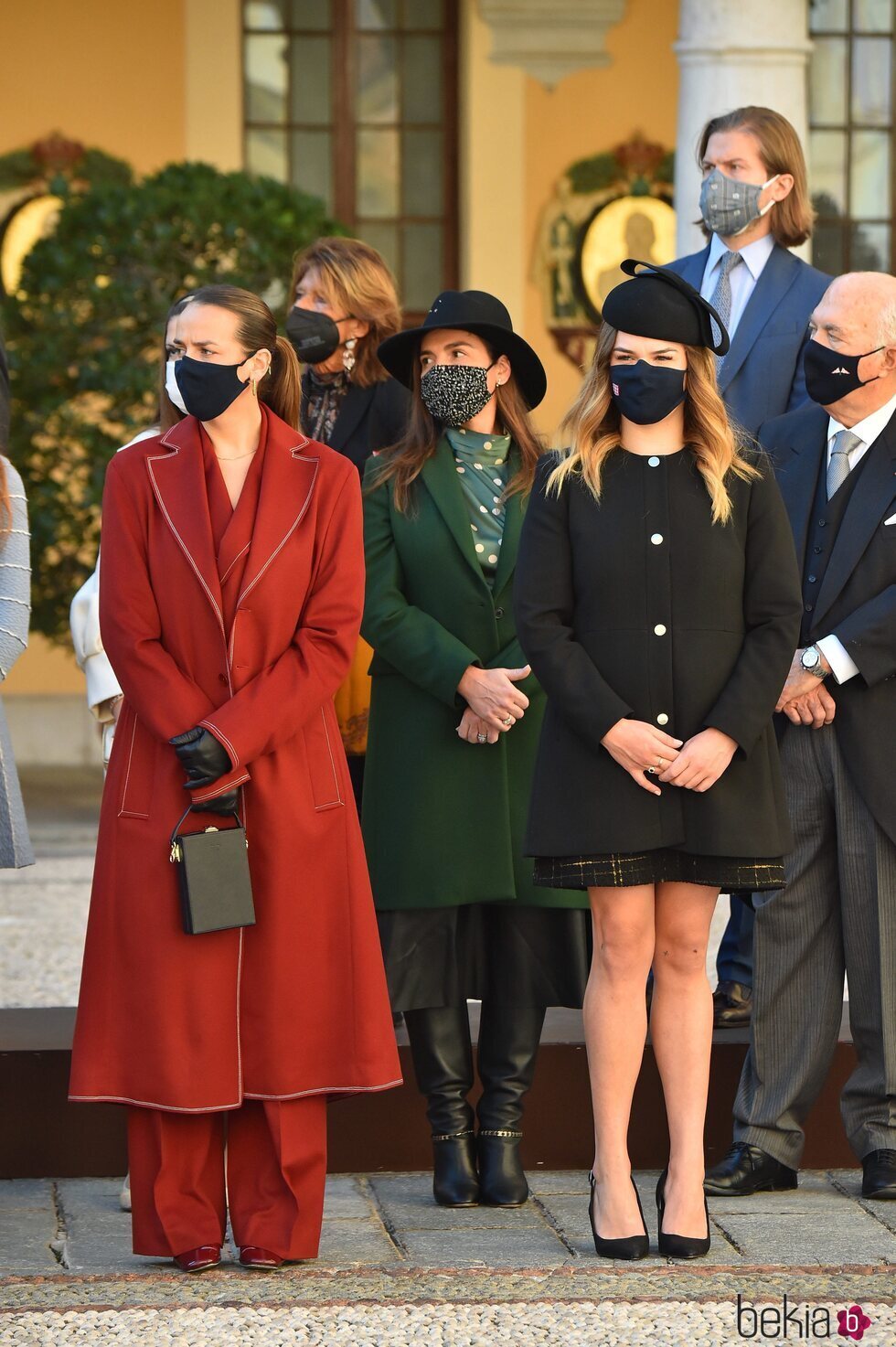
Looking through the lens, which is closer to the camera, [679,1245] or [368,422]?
[679,1245]

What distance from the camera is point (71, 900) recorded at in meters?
8.76

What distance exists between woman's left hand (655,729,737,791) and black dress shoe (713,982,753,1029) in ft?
4.25

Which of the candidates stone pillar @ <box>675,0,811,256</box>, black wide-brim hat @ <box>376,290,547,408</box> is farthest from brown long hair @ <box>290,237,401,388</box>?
stone pillar @ <box>675,0,811,256</box>

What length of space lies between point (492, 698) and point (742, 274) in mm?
1402

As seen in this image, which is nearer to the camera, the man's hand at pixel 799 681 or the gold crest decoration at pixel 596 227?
the man's hand at pixel 799 681

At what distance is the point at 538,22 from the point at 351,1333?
31.4 feet

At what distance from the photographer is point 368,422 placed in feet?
17.3

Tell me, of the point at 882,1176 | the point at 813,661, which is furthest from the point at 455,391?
the point at 882,1176

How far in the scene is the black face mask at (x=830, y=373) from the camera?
15.1ft

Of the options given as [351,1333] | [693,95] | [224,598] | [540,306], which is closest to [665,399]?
[224,598]

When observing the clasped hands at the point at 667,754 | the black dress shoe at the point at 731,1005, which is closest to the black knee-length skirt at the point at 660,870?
the clasped hands at the point at 667,754

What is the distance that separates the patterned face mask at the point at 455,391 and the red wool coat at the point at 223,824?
1.88 feet

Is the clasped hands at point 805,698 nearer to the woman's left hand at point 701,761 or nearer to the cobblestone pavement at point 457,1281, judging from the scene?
the woman's left hand at point 701,761

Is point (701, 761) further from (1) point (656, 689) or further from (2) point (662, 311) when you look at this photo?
(2) point (662, 311)
